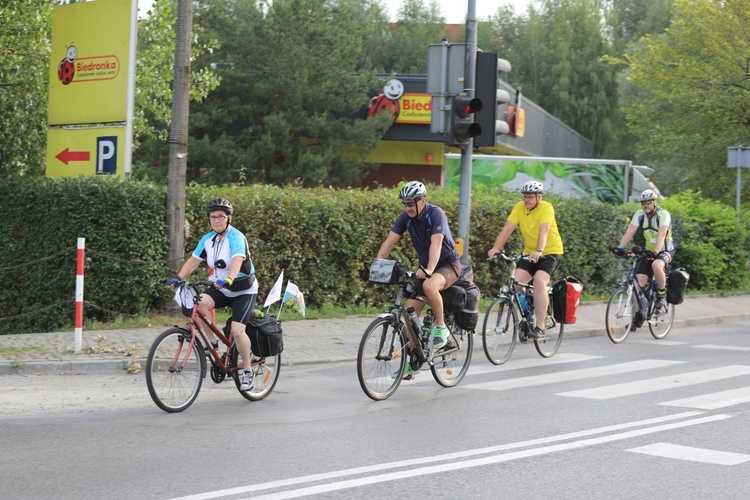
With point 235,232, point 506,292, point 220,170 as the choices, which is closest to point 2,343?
point 235,232

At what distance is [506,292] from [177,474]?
5.91m

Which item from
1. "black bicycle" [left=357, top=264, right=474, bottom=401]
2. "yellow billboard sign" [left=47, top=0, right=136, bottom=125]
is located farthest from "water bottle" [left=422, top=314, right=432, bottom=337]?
"yellow billboard sign" [left=47, top=0, right=136, bottom=125]

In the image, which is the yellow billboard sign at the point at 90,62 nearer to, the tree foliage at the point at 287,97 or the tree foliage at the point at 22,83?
the tree foliage at the point at 22,83

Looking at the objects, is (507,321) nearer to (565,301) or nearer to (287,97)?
(565,301)

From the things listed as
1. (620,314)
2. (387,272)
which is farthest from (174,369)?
(620,314)

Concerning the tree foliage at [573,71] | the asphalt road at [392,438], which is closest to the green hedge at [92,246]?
the asphalt road at [392,438]

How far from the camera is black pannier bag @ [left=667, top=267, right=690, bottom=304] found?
14.0m

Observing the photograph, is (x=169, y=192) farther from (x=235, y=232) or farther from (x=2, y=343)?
(x=235, y=232)

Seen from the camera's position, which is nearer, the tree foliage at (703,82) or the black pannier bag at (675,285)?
the black pannier bag at (675,285)

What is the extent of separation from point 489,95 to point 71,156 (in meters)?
6.11

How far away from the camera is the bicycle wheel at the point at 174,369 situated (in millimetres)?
7930

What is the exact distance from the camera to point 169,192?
13.3 meters

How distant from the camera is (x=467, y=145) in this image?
522 inches

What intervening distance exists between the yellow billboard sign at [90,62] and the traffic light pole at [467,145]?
4.69 metres
